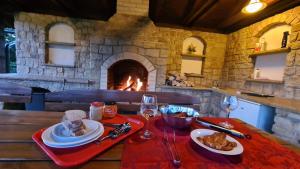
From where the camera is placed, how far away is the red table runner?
529 millimetres

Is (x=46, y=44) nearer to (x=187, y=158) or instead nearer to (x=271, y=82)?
(x=187, y=158)

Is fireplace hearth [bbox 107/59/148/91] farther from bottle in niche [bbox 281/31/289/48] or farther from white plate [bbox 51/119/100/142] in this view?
white plate [bbox 51/119/100/142]

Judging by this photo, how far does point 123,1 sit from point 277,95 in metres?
3.13

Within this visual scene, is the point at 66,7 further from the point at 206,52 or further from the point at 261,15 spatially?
the point at 261,15

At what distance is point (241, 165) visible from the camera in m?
0.54

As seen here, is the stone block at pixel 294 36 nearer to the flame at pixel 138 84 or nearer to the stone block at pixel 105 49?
the flame at pixel 138 84

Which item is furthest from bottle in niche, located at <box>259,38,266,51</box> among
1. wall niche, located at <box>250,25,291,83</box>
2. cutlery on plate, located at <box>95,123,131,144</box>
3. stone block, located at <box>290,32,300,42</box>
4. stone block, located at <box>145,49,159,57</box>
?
cutlery on plate, located at <box>95,123,131,144</box>

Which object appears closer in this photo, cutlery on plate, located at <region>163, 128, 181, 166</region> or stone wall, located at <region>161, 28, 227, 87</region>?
cutlery on plate, located at <region>163, 128, 181, 166</region>

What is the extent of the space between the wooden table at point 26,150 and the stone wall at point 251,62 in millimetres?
2010

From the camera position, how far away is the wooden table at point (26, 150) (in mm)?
496

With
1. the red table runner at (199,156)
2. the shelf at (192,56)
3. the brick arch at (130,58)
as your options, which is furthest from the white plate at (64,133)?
the shelf at (192,56)

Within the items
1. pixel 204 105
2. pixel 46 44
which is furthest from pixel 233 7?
pixel 46 44

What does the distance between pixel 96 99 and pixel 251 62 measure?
3055mm

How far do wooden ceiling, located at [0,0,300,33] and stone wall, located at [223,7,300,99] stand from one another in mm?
140
